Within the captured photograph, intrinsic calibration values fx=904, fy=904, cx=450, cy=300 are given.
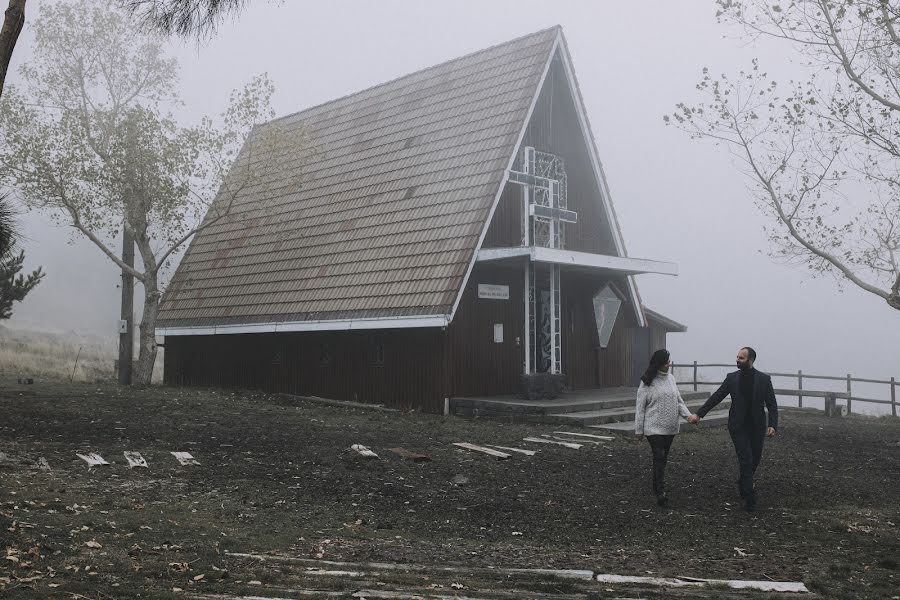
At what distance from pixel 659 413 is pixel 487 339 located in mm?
9669

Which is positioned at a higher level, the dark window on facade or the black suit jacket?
the dark window on facade

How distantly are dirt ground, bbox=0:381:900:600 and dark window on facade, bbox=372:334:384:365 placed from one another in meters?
3.81

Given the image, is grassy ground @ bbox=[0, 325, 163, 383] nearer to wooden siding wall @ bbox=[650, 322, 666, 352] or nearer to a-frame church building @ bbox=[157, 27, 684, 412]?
a-frame church building @ bbox=[157, 27, 684, 412]

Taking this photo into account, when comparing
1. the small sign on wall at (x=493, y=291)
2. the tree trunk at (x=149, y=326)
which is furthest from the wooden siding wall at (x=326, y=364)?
the tree trunk at (x=149, y=326)

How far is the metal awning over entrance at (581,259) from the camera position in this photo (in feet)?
61.7

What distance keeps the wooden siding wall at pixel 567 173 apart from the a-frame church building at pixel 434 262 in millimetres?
45

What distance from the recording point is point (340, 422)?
655 inches

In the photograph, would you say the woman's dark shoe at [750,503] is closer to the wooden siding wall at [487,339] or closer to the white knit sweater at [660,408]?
the white knit sweater at [660,408]

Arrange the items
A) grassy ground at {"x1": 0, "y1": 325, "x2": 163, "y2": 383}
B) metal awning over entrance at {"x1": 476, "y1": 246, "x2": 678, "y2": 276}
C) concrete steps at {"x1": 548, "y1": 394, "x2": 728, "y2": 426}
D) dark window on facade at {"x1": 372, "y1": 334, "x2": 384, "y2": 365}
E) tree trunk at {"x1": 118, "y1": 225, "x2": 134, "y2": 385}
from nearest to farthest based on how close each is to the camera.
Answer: concrete steps at {"x1": 548, "y1": 394, "x2": 728, "y2": 426}
metal awning over entrance at {"x1": 476, "y1": 246, "x2": 678, "y2": 276}
dark window on facade at {"x1": 372, "y1": 334, "x2": 384, "y2": 365}
tree trunk at {"x1": 118, "y1": 225, "x2": 134, "y2": 385}
grassy ground at {"x1": 0, "y1": 325, "x2": 163, "y2": 383}

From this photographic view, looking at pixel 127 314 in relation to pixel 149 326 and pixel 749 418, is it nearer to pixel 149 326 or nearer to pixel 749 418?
pixel 149 326

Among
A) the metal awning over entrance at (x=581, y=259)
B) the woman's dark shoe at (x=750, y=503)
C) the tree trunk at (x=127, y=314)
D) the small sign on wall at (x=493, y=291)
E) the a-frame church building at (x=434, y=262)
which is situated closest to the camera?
the woman's dark shoe at (x=750, y=503)

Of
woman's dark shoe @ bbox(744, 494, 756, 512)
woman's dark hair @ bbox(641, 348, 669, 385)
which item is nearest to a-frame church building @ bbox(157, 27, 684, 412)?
woman's dark hair @ bbox(641, 348, 669, 385)

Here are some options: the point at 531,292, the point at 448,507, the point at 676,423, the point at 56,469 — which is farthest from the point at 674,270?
the point at 56,469

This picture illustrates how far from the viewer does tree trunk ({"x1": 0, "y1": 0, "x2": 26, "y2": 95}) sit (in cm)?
871
